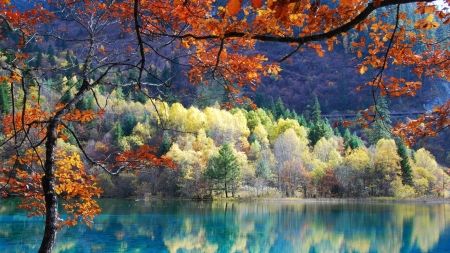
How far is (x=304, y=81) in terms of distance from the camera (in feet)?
363

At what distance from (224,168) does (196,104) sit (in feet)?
79.9

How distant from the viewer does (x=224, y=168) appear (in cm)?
4166

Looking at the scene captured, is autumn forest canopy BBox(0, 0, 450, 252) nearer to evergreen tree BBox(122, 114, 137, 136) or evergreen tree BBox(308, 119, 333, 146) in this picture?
evergreen tree BBox(122, 114, 137, 136)

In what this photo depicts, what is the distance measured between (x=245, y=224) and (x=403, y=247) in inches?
344

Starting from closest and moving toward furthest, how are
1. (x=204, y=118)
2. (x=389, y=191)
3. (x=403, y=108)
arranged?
(x=389, y=191), (x=204, y=118), (x=403, y=108)

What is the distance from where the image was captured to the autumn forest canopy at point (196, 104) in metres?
3.72

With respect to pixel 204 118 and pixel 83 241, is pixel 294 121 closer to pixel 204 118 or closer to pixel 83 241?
pixel 204 118

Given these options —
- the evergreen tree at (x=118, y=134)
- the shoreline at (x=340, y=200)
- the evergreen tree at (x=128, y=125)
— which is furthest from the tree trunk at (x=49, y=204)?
the evergreen tree at (x=128, y=125)

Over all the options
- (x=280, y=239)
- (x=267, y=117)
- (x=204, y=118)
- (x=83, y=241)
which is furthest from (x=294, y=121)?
(x=83, y=241)

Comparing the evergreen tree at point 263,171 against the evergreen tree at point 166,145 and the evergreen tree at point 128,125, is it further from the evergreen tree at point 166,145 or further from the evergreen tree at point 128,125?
the evergreen tree at point 128,125

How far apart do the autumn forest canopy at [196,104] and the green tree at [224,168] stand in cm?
12

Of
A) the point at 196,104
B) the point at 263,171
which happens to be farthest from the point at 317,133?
the point at 196,104

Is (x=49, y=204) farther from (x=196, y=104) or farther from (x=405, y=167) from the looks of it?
(x=405, y=167)

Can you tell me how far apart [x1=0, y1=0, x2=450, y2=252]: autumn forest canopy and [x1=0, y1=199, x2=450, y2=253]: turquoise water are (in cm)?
295
